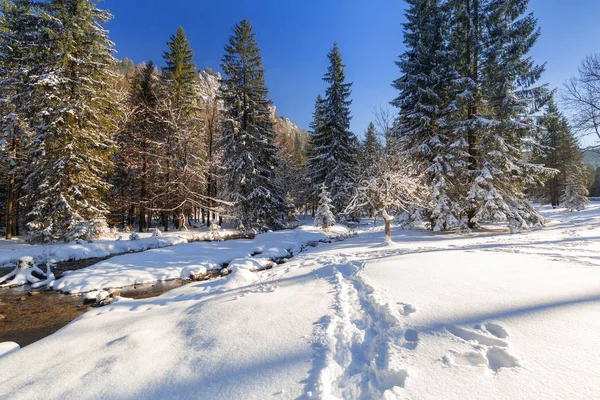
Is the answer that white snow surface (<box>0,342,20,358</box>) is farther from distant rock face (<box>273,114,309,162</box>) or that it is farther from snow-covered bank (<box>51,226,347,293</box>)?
distant rock face (<box>273,114,309,162</box>)

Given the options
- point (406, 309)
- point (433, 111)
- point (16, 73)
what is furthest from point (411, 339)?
point (16, 73)

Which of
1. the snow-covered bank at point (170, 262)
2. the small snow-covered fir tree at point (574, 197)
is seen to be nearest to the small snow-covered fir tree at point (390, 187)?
the snow-covered bank at point (170, 262)

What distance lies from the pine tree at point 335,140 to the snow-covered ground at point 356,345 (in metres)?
17.6

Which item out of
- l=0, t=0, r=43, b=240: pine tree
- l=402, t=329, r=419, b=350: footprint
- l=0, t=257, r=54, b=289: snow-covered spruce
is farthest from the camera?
l=0, t=0, r=43, b=240: pine tree

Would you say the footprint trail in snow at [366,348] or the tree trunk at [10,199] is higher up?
the tree trunk at [10,199]

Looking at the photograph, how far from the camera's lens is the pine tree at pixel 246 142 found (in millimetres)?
17781

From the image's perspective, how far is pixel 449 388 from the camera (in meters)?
1.97

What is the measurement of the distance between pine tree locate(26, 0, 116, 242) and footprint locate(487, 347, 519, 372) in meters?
15.9

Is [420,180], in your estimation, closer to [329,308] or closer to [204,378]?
[329,308]

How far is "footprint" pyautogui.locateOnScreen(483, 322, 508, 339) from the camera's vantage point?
2.57 m

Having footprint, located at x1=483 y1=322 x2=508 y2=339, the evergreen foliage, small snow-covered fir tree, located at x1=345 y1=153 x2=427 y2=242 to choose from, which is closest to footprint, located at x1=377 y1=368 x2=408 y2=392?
footprint, located at x1=483 y1=322 x2=508 y2=339

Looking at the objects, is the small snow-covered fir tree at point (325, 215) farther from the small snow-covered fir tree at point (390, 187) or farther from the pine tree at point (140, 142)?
the pine tree at point (140, 142)

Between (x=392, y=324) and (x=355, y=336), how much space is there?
513mm

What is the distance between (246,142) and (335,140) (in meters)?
8.24
